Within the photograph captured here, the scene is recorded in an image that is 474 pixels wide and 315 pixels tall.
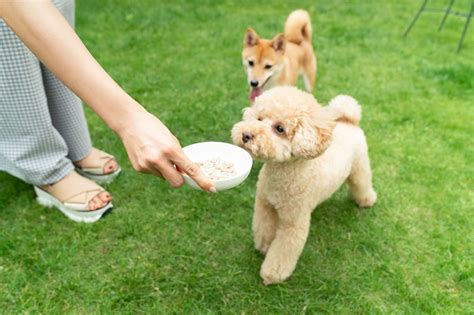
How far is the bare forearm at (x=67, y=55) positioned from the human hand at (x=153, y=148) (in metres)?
0.03

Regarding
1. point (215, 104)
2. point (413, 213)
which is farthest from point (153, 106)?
point (413, 213)

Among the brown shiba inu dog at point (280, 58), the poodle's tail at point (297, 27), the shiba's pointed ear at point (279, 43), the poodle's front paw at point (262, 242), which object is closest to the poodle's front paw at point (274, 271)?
the poodle's front paw at point (262, 242)

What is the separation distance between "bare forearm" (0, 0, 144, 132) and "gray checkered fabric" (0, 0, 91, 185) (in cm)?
71

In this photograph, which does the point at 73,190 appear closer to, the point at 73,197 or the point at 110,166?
the point at 73,197

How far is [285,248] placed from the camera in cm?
191

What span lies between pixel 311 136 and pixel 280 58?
1.65 m

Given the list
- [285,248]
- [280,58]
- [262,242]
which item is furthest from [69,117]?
[280,58]

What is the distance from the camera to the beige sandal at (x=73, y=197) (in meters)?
2.20

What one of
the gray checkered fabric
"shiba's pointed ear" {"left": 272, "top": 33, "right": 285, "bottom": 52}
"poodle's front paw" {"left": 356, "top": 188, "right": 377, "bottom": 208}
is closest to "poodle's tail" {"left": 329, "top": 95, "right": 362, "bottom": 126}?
"poodle's front paw" {"left": 356, "top": 188, "right": 377, "bottom": 208}

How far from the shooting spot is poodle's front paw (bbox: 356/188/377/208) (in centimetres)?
234

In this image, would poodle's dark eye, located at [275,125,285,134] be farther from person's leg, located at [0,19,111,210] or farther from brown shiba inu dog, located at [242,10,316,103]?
brown shiba inu dog, located at [242,10,316,103]

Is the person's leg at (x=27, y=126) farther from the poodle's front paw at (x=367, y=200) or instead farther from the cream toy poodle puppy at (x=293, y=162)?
the poodle's front paw at (x=367, y=200)

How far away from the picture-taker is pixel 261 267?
1.98 meters

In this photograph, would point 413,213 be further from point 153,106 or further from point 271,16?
point 271,16
